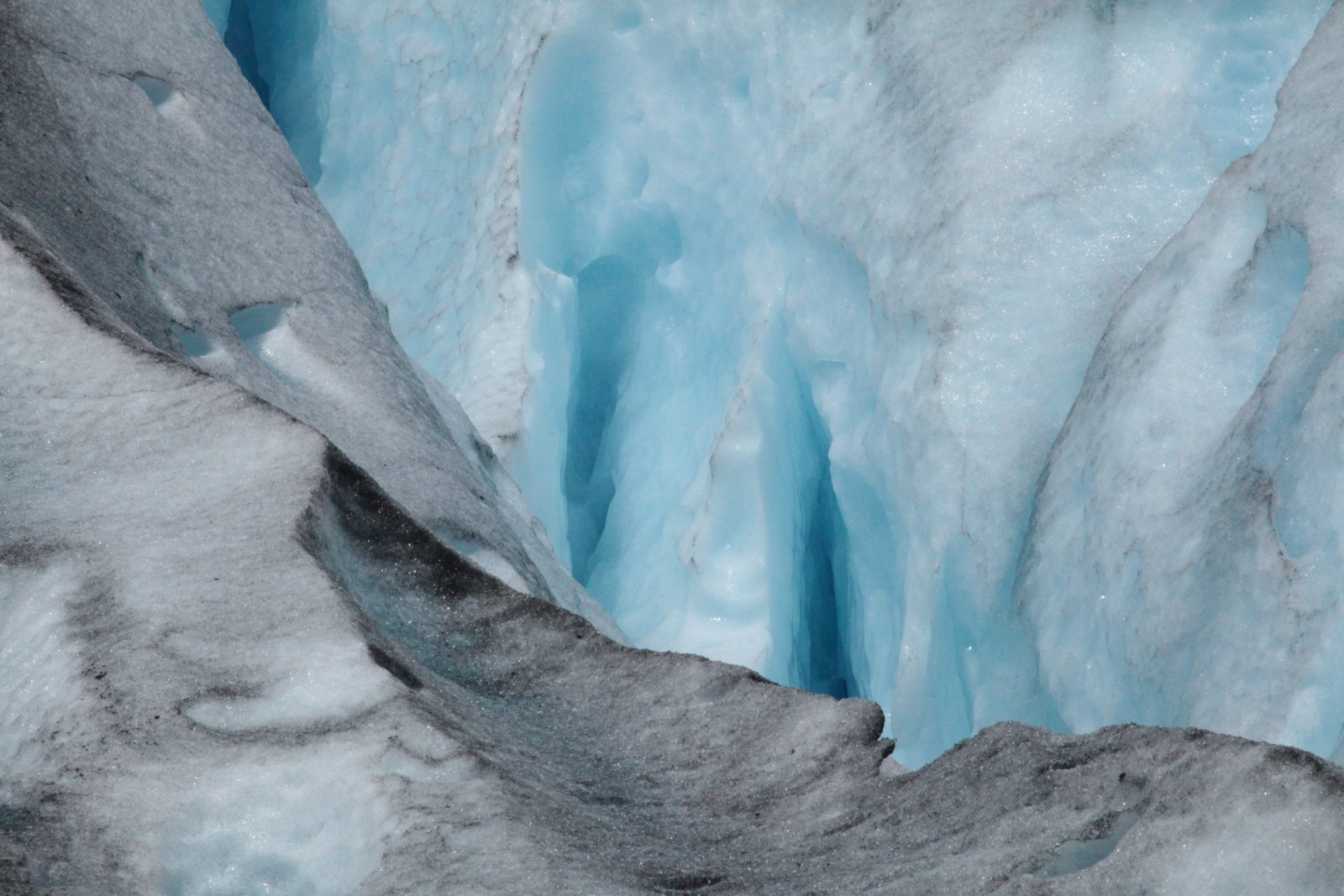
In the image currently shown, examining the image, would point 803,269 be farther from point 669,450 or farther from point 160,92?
point 160,92

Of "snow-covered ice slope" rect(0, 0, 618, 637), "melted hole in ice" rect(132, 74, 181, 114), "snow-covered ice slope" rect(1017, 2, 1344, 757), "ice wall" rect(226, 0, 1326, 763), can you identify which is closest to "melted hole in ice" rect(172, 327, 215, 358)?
"snow-covered ice slope" rect(0, 0, 618, 637)

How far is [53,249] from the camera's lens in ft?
8.43

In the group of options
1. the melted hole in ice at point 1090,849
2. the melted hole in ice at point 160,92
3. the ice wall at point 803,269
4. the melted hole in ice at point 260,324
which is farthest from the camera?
the ice wall at point 803,269

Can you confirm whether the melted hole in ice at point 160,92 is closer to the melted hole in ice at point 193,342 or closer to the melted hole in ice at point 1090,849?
the melted hole in ice at point 193,342

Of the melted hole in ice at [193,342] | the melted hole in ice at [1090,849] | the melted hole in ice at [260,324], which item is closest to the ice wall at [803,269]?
the melted hole in ice at [1090,849]

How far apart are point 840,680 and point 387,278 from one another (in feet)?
8.89

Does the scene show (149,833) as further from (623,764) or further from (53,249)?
(53,249)

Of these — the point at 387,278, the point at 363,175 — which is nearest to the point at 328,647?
the point at 387,278

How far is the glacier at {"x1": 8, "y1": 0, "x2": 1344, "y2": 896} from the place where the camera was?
5.12 ft

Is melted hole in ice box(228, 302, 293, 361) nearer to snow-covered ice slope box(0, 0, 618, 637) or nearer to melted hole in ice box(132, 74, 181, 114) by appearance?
snow-covered ice slope box(0, 0, 618, 637)

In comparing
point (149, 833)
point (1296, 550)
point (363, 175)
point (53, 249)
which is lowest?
point (149, 833)

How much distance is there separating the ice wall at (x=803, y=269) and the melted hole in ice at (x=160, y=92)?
1602 millimetres

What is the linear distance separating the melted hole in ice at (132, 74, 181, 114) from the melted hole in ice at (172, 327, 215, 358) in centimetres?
90

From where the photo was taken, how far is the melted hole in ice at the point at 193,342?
9.53 feet
